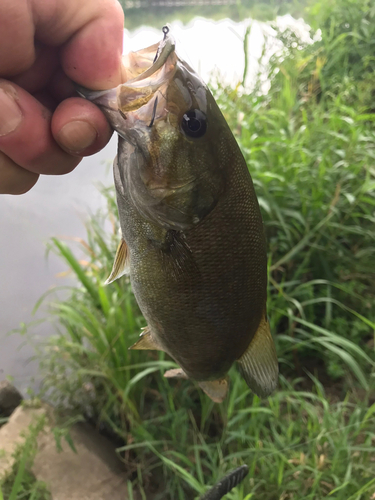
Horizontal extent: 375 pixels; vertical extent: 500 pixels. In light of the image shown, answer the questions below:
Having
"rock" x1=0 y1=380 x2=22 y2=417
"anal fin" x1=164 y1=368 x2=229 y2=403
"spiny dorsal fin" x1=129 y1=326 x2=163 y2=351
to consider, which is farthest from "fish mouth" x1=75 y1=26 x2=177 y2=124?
"rock" x1=0 y1=380 x2=22 y2=417

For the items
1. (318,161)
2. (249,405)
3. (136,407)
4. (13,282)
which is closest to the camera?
(249,405)

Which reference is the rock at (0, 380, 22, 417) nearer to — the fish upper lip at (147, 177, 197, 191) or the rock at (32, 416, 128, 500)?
the rock at (32, 416, 128, 500)

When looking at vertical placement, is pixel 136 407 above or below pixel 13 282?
below

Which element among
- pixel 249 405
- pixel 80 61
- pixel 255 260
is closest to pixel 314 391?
pixel 249 405

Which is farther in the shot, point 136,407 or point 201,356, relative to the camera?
point 136,407

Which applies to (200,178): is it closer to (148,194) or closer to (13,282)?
(148,194)

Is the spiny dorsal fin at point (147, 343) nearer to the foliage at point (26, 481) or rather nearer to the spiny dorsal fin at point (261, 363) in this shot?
the spiny dorsal fin at point (261, 363)
